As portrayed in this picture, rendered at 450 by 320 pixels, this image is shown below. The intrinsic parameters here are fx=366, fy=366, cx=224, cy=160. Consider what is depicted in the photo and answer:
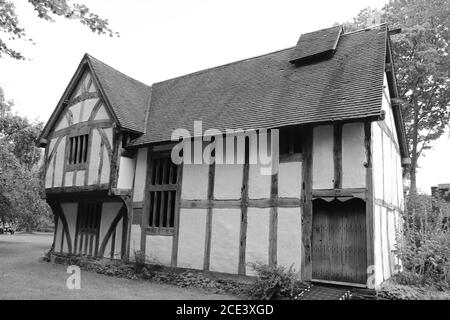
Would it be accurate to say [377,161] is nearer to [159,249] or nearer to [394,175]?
[394,175]

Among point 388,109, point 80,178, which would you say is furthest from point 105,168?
point 388,109

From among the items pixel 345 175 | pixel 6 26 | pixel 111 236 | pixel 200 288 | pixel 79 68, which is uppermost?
pixel 79 68

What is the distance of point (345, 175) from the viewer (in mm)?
9461

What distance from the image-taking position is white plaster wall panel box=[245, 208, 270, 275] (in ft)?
33.1

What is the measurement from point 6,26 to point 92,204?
9400 mm

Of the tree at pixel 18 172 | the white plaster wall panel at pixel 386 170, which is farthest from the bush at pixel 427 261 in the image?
the tree at pixel 18 172

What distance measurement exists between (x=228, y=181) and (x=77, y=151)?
21.9ft

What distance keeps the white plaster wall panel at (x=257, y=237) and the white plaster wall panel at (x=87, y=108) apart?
781 centimetres

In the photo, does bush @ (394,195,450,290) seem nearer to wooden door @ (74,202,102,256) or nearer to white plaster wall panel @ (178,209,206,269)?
white plaster wall panel @ (178,209,206,269)

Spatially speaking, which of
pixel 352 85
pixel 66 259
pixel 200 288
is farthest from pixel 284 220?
pixel 66 259

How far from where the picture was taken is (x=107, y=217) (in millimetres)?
14039

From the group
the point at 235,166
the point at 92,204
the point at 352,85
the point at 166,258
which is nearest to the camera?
the point at 352,85

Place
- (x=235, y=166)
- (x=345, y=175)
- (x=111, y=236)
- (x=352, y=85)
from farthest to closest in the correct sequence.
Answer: (x=111, y=236)
(x=235, y=166)
(x=352, y=85)
(x=345, y=175)

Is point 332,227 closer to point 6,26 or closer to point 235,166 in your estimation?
point 235,166
